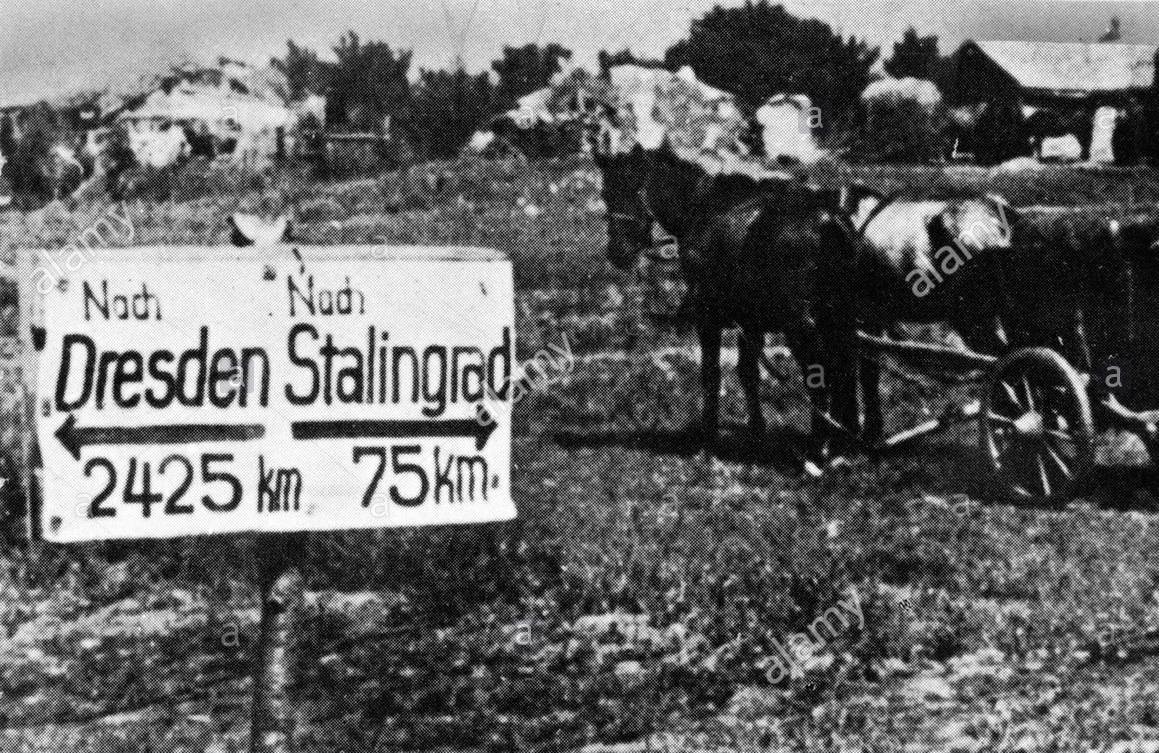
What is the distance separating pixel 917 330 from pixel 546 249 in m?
1.47

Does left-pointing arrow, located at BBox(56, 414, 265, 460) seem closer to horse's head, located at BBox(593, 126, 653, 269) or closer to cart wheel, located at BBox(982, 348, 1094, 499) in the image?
horse's head, located at BBox(593, 126, 653, 269)

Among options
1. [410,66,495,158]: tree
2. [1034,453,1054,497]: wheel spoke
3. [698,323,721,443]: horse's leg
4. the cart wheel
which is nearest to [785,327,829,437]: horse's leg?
[698,323,721,443]: horse's leg

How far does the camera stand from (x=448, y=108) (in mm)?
4906

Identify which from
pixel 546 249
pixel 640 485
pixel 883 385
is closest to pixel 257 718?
pixel 640 485

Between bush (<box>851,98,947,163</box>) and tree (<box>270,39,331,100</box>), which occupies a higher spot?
tree (<box>270,39,331,100</box>)

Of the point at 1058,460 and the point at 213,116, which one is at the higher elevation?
the point at 213,116

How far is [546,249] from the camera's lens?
202 inches

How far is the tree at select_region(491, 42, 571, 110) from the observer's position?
490 centimetres

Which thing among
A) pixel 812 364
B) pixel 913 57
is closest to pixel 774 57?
pixel 913 57

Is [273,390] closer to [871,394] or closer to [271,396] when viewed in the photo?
Result: [271,396]

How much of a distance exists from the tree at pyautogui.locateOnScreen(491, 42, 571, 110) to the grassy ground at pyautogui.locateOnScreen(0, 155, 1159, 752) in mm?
297

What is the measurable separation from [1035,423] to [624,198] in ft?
6.07

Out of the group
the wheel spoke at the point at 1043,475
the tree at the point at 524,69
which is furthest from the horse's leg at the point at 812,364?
the tree at the point at 524,69

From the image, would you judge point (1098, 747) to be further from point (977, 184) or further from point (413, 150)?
point (413, 150)
